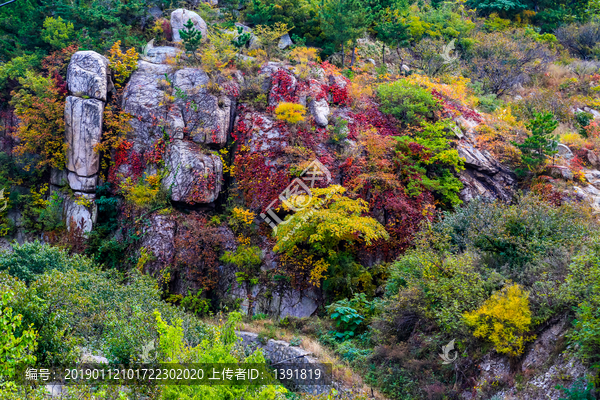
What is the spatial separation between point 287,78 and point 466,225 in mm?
9592

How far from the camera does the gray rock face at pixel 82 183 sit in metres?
16.2

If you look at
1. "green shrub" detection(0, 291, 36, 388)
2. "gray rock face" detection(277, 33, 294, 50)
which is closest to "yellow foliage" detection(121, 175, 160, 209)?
"green shrub" detection(0, 291, 36, 388)

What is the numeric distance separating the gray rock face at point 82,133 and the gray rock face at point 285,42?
928 cm

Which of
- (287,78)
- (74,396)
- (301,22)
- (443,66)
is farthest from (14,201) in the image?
(443,66)

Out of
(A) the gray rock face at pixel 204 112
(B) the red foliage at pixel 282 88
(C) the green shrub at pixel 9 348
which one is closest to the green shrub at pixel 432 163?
(B) the red foliage at pixel 282 88

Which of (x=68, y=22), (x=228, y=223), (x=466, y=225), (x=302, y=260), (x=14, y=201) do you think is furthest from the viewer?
(x=68, y=22)

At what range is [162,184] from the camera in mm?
15523

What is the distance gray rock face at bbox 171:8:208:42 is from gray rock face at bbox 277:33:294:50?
12.0 feet

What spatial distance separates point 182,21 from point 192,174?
9.29 metres

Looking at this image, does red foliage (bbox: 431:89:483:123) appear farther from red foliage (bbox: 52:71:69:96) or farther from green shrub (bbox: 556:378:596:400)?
red foliage (bbox: 52:71:69:96)

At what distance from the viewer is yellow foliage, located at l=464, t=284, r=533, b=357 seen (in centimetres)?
811

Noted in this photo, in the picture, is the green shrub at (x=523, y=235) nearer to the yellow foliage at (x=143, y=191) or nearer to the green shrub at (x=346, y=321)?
the green shrub at (x=346, y=321)

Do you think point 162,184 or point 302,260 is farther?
point 162,184

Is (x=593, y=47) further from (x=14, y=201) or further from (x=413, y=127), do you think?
(x=14, y=201)
